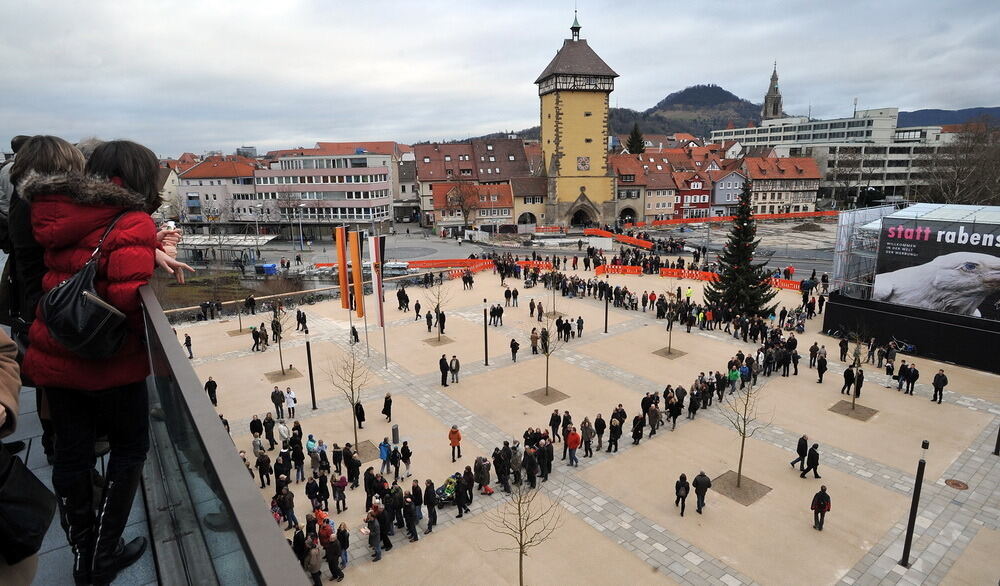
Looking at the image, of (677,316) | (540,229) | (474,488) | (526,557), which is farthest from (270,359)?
(540,229)

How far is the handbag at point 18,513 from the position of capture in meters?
1.81

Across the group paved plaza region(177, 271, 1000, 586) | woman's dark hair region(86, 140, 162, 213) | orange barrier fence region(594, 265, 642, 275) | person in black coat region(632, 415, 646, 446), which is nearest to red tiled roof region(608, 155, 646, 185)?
orange barrier fence region(594, 265, 642, 275)

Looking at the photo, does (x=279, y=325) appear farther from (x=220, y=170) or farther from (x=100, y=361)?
(x=220, y=170)

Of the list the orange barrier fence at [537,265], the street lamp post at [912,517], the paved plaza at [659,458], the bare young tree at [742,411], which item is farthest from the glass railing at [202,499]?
the orange barrier fence at [537,265]

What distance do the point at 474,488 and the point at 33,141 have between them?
518 inches

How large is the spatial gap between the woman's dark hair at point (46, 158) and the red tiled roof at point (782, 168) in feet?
300

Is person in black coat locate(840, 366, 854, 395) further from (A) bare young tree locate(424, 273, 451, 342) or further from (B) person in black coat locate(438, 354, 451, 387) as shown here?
(A) bare young tree locate(424, 273, 451, 342)

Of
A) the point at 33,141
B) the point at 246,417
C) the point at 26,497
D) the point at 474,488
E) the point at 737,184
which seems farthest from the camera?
the point at 737,184

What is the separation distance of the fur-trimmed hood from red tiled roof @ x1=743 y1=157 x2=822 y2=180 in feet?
301

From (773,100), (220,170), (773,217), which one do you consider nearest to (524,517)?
(220,170)

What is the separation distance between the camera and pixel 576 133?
223ft

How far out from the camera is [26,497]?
189 centimetres

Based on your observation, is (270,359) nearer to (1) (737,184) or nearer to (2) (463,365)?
(2) (463,365)

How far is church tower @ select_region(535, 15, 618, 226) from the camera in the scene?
66.8 m
